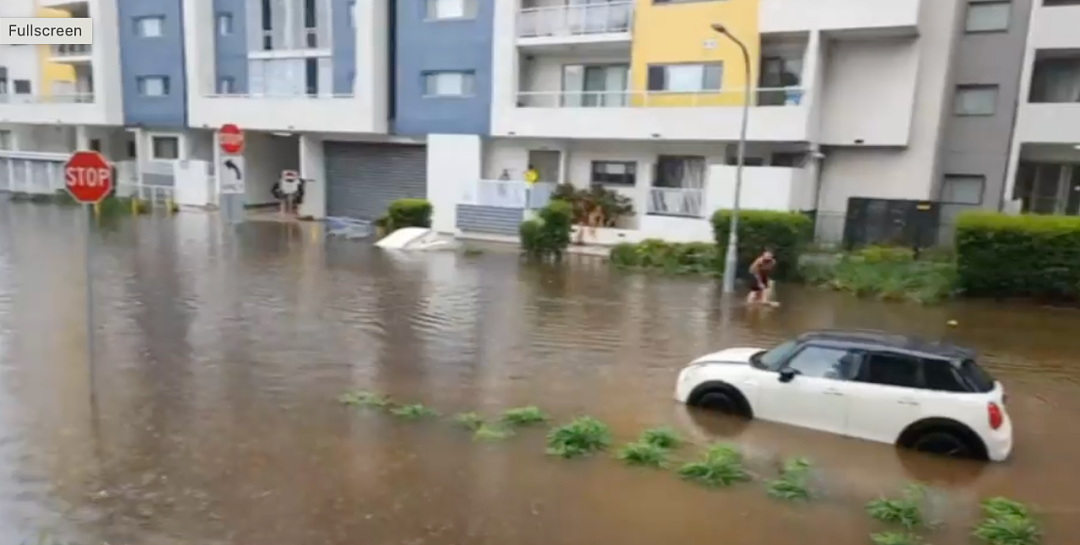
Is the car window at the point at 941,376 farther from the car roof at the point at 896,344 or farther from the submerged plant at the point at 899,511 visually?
the submerged plant at the point at 899,511

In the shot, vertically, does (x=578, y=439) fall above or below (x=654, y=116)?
below

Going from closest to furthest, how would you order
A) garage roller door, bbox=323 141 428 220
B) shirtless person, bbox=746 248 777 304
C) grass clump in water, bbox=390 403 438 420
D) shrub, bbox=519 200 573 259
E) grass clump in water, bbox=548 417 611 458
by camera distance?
grass clump in water, bbox=548 417 611 458, grass clump in water, bbox=390 403 438 420, shirtless person, bbox=746 248 777 304, shrub, bbox=519 200 573 259, garage roller door, bbox=323 141 428 220

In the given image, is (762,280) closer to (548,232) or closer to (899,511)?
(548,232)

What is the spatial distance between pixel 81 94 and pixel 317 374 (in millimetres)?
39107

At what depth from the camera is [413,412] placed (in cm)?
912

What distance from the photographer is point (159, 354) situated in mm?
11438

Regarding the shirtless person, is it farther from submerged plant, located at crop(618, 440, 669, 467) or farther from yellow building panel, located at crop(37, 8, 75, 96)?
yellow building panel, located at crop(37, 8, 75, 96)

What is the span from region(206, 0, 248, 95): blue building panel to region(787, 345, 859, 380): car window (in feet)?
111

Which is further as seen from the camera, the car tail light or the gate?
the gate

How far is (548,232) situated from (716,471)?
16753 millimetres

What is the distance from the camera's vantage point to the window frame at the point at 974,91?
2394 cm

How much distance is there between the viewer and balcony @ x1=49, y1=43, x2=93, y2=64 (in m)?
40.7

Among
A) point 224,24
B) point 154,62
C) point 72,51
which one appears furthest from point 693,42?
point 72,51

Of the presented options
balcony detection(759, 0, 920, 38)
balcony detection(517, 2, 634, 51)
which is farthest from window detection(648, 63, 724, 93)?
balcony detection(759, 0, 920, 38)
